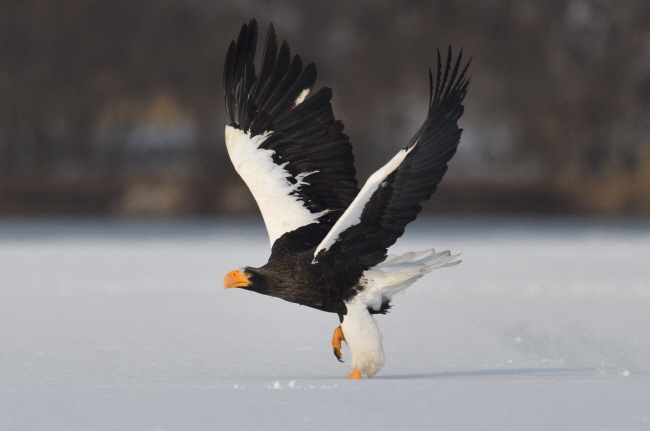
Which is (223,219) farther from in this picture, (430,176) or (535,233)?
(430,176)

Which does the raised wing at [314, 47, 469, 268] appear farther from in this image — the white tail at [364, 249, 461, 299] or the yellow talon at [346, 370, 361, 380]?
the yellow talon at [346, 370, 361, 380]

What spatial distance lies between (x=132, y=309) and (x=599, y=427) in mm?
4639

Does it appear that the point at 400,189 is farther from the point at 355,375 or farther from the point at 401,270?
the point at 355,375

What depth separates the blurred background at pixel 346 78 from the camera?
21562mm

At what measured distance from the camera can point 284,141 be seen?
5684 mm

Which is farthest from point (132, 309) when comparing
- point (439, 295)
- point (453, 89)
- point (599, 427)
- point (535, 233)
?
point (535, 233)

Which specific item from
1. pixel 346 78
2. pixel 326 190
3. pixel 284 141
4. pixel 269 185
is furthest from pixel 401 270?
pixel 346 78

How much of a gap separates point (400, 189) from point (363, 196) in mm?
208

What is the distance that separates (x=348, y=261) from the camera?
4.94 m

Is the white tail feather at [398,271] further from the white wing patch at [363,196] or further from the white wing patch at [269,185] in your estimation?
the white wing patch at [269,185]

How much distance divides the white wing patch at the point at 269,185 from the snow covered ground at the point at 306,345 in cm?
72

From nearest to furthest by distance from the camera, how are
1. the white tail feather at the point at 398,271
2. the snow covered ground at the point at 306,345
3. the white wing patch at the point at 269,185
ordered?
the snow covered ground at the point at 306,345
the white tail feather at the point at 398,271
the white wing patch at the point at 269,185

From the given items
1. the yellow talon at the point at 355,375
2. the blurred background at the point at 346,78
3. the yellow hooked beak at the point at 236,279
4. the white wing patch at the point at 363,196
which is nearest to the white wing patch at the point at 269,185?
the yellow hooked beak at the point at 236,279

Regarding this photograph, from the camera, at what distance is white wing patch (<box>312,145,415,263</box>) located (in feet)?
15.1
